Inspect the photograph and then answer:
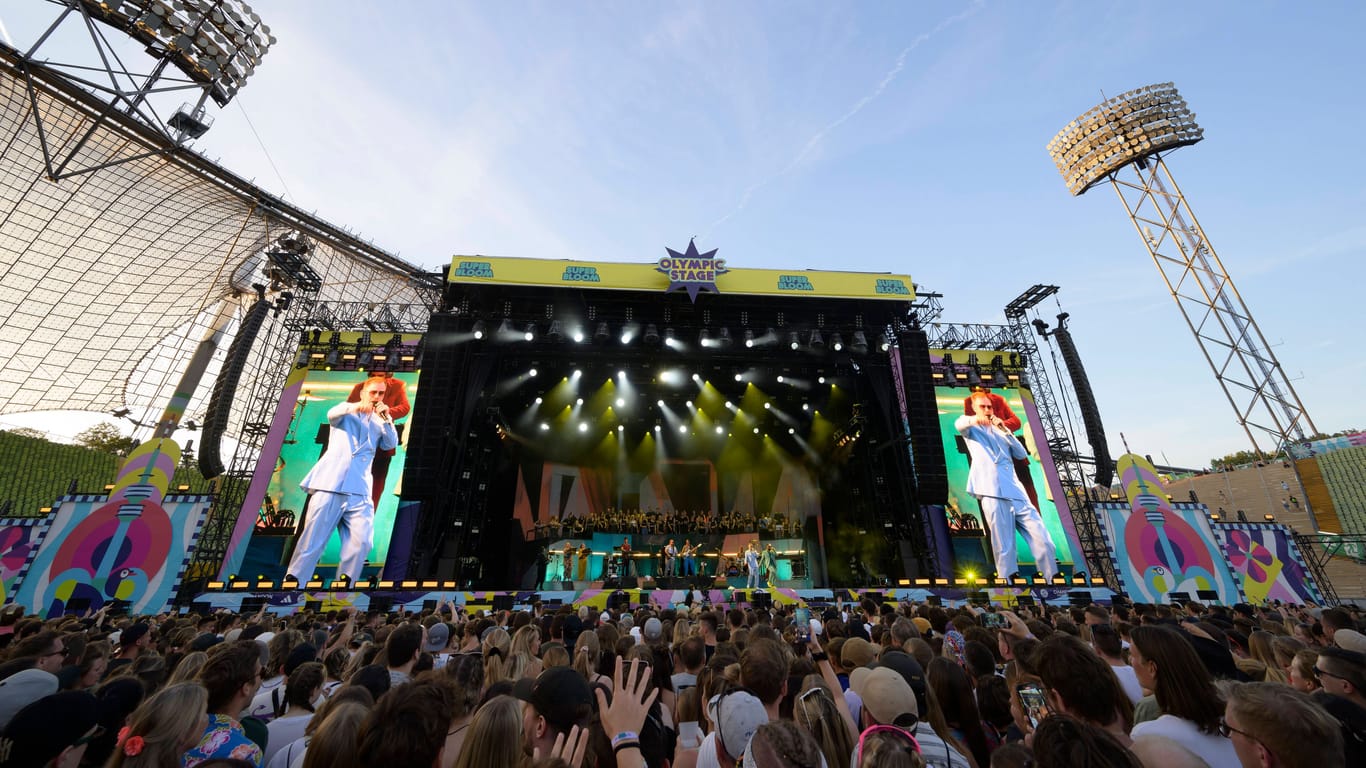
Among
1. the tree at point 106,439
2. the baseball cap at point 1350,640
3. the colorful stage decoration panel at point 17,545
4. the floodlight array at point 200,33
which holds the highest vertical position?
the floodlight array at point 200,33

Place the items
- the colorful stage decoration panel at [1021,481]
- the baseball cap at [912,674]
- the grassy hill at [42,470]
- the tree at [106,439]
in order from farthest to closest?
the tree at [106,439]
the grassy hill at [42,470]
the colorful stage decoration panel at [1021,481]
the baseball cap at [912,674]

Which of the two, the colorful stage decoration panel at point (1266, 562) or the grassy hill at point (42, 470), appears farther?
the grassy hill at point (42, 470)

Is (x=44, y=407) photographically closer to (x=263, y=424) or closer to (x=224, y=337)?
(x=224, y=337)

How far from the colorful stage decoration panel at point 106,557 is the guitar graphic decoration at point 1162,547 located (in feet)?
99.2

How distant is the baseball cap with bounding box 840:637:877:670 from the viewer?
4.11 meters

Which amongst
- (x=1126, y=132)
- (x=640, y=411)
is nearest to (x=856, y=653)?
(x=640, y=411)

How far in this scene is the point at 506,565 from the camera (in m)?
23.3

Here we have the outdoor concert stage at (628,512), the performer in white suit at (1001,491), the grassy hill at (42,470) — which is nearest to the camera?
the outdoor concert stage at (628,512)

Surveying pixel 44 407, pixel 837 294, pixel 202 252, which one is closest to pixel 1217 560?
pixel 837 294

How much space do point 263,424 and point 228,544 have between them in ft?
14.4

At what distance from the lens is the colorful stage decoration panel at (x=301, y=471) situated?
719 inches

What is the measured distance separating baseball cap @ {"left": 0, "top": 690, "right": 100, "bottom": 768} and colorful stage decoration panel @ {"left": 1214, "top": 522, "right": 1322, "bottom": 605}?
2631 cm

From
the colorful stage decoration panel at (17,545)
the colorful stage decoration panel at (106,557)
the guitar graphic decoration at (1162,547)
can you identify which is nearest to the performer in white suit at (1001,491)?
the guitar graphic decoration at (1162,547)

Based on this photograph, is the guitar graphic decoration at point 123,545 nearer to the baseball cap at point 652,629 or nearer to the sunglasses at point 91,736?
the baseball cap at point 652,629
